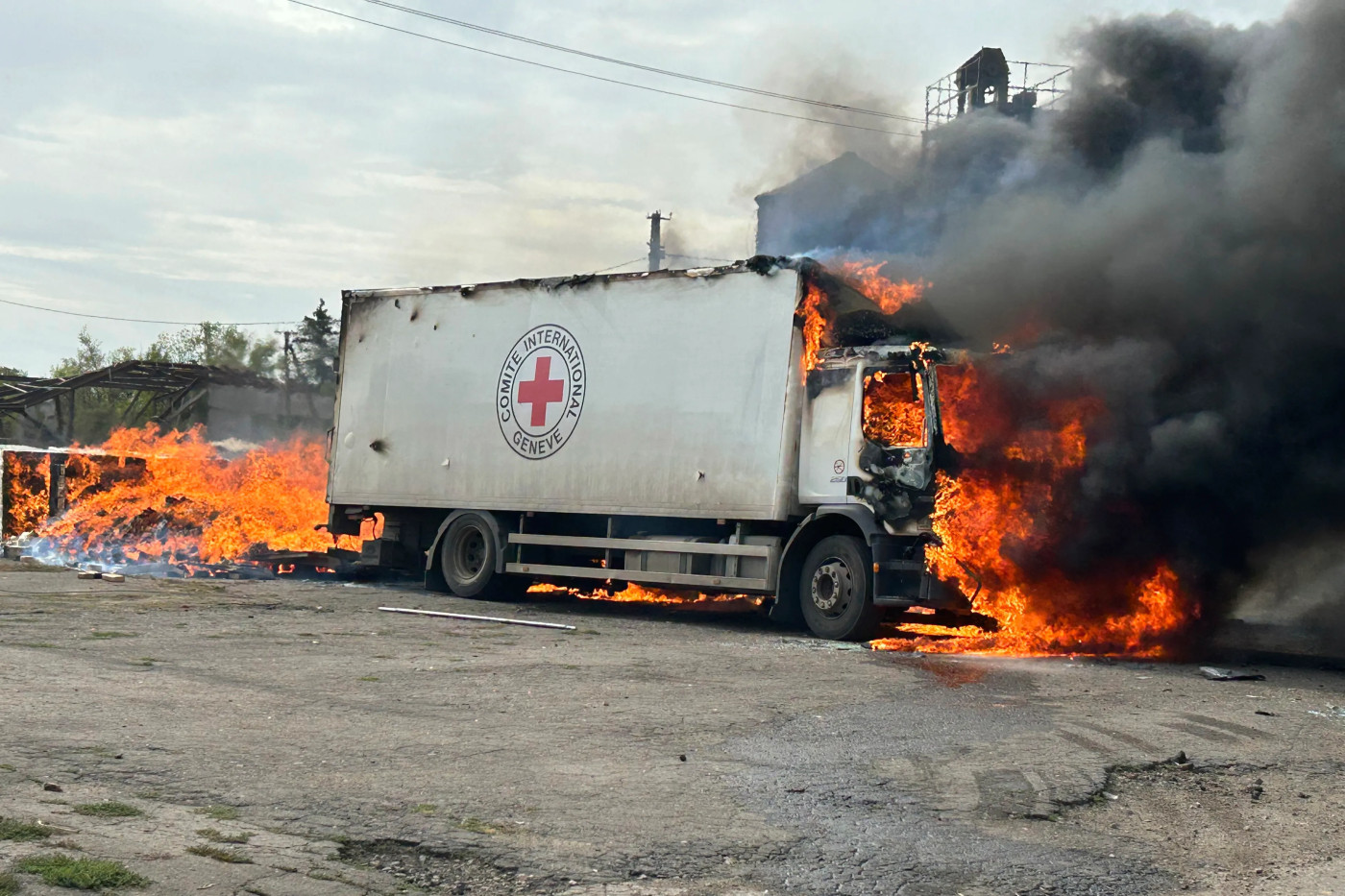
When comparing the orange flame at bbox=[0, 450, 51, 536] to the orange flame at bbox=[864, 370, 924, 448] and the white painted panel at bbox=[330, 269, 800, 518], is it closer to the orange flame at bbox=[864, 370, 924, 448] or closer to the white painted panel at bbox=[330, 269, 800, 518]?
the white painted panel at bbox=[330, 269, 800, 518]

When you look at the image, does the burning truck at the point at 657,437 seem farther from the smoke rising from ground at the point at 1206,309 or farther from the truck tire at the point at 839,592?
the smoke rising from ground at the point at 1206,309

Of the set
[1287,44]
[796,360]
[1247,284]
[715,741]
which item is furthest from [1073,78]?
[715,741]

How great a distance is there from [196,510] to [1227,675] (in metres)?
14.9

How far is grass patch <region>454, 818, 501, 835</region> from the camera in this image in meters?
4.47

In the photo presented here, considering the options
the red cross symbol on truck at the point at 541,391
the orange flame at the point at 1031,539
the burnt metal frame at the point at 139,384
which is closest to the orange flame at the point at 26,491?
the red cross symbol on truck at the point at 541,391

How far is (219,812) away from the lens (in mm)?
4484

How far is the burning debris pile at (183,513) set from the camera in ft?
59.9

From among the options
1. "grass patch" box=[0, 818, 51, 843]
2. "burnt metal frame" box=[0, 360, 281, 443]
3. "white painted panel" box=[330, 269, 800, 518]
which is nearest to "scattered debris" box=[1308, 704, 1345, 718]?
"white painted panel" box=[330, 269, 800, 518]

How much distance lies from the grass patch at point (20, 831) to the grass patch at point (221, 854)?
0.48 meters

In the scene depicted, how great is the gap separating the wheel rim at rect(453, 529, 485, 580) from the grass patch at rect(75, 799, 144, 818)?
1075 centimetres

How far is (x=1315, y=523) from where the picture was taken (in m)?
10.9

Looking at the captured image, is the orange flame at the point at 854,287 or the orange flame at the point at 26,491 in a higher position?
the orange flame at the point at 854,287

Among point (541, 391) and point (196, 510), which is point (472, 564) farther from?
point (196, 510)

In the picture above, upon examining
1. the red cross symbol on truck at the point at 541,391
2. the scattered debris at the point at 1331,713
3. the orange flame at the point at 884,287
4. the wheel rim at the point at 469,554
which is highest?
the orange flame at the point at 884,287
